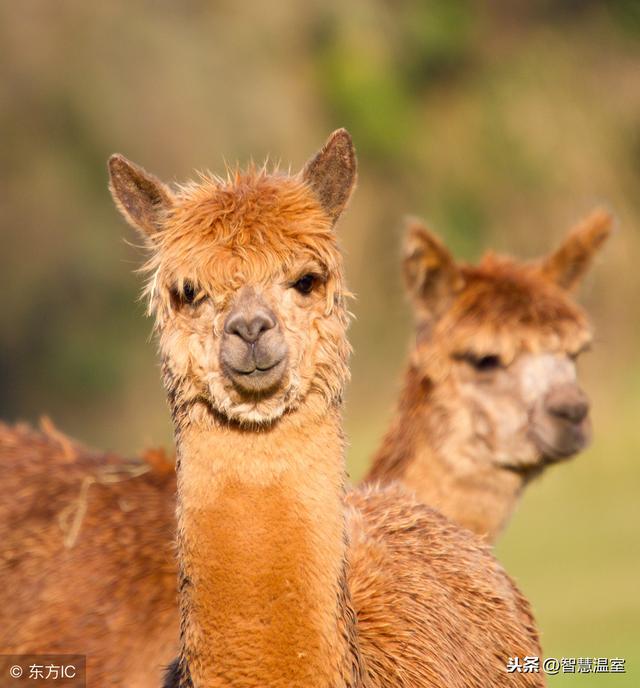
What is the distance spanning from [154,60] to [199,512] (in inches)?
705

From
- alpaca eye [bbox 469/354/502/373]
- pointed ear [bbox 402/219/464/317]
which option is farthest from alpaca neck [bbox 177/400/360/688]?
pointed ear [bbox 402/219/464/317]

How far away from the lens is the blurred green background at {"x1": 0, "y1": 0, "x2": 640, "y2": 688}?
819 inches

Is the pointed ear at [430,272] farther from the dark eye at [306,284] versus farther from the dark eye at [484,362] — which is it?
the dark eye at [306,284]

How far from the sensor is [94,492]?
19.9 feet

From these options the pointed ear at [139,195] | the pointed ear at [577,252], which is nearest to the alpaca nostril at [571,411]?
the pointed ear at [577,252]

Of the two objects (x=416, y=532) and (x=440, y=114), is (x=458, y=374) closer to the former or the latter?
(x=416, y=532)

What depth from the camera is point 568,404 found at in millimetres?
6465

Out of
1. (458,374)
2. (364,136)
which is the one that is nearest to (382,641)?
(458,374)

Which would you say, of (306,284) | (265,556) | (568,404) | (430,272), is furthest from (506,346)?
(265,556)

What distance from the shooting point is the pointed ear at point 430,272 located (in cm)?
700

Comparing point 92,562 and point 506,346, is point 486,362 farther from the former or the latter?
point 92,562

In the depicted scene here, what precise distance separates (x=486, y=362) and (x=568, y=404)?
53 centimetres

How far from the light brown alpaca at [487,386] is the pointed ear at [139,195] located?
2302 millimetres

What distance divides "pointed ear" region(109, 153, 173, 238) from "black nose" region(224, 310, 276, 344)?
611 millimetres
